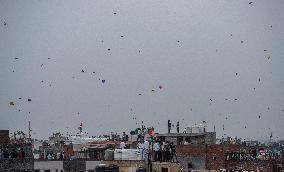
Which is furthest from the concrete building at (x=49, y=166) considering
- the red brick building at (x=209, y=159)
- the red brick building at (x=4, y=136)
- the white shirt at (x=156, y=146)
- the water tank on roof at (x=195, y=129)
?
the water tank on roof at (x=195, y=129)

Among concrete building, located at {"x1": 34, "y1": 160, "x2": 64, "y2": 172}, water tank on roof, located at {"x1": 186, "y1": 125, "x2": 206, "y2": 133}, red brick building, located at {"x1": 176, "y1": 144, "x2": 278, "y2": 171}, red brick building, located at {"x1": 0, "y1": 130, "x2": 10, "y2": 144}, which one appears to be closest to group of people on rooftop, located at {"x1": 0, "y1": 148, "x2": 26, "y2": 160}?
concrete building, located at {"x1": 34, "y1": 160, "x2": 64, "y2": 172}

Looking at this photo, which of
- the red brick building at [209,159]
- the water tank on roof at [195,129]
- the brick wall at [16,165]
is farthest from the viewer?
the water tank on roof at [195,129]

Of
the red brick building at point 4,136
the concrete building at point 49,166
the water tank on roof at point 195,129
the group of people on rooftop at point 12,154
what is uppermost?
the water tank on roof at point 195,129

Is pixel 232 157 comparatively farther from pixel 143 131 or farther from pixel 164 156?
pixel 164 156

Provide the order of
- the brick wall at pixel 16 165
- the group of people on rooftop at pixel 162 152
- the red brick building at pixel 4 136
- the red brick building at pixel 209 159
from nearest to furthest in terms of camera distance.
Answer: the group of people on rooftop at pixel 162 152 → the brick wall at pixel 16 165 → the red brick building at pixel 4 136 → the red brick building at pixel 209 159

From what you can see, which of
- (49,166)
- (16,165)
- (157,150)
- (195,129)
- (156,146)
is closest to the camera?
(156,146)

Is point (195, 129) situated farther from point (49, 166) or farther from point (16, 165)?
point (16, 165)

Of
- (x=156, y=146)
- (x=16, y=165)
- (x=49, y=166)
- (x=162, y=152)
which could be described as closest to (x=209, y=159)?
(x=49, y=166)

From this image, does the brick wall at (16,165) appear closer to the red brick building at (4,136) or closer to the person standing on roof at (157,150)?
the person standing on roof at (157,150)

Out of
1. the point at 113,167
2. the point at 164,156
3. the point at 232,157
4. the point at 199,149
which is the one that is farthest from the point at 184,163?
the point at 113,167

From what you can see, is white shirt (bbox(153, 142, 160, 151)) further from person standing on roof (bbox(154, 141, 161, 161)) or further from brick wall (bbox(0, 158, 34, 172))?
brick wall (bbox(0, 158, 34, 172))

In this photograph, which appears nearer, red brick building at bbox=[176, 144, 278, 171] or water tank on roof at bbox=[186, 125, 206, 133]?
red brick building at bbox=[176, 144, 278, 171]

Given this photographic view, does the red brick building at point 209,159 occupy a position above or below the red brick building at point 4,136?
below

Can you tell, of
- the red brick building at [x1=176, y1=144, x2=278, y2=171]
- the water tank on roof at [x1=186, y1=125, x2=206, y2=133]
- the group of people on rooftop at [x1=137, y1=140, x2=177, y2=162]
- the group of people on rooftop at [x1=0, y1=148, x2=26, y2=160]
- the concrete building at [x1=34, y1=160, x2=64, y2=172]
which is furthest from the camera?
the water tank on roof at [x1=186, y1=125, x2=206, y2=133]
